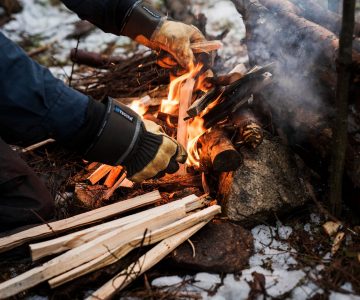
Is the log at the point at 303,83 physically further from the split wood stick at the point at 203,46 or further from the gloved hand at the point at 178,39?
the gloved hand at the point at 178,39

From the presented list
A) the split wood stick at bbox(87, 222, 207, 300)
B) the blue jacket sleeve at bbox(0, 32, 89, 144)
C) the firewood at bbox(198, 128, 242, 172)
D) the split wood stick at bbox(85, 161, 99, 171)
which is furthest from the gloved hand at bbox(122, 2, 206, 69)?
the split wood stick at bbox(87, 222, 207, 300)

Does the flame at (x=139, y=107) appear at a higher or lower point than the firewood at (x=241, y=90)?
lower

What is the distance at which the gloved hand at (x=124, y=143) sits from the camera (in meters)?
2.55

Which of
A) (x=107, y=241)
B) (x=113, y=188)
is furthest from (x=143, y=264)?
(x=113, y=188)

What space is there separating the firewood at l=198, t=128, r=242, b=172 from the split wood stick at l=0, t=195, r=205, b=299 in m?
0.42

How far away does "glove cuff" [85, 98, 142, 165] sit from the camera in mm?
2562

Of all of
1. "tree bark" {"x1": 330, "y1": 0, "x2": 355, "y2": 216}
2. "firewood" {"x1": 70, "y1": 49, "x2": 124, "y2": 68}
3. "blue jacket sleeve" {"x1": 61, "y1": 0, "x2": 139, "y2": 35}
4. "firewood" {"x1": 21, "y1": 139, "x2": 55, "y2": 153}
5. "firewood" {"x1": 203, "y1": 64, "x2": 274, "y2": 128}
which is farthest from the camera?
"firewood" {"x1": 70, "y1": 49, "x2": 124, "y2": 68}

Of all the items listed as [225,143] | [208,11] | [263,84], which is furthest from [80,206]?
[208,11]

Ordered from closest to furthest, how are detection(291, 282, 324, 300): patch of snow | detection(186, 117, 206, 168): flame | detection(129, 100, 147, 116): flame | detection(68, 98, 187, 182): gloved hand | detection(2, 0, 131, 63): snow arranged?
detection(291, 282, 324, 300): patch of snow, detection(68, 98, 187, 182): gloved hand, detection(186, 117, 206, 168): flame, detection(129, 100, 147, 116): flame, detection(2, 0, 131, 63): snow

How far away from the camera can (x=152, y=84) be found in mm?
4438

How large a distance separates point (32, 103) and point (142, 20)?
1607mm

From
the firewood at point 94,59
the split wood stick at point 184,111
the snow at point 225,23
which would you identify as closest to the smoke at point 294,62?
the split wood stick at point 184,111

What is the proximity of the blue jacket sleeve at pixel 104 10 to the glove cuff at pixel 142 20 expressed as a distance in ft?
0.12

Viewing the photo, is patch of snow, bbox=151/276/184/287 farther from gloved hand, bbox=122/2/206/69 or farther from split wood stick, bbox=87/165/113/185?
gloved hand, bbox=122/2/206/69
